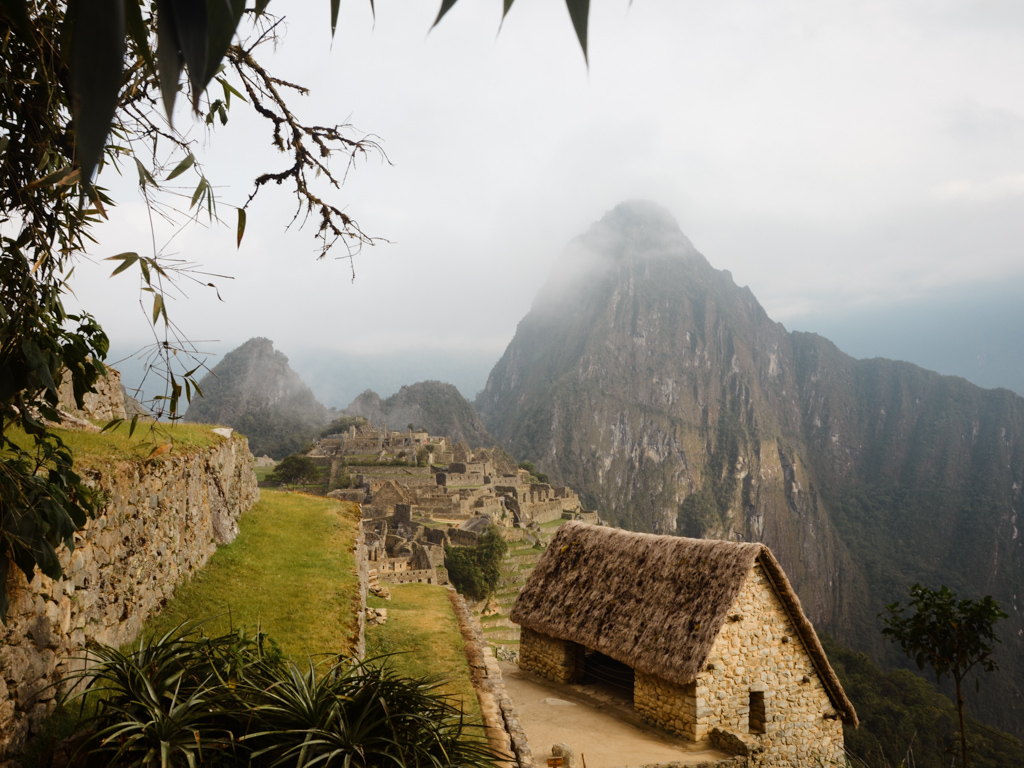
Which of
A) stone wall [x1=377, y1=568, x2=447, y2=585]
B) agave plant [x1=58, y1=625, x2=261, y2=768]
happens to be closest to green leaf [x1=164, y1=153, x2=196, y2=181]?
agave plant [x1=58, y1=625, x2=261, y2=768]

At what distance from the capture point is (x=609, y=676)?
35.6 feet

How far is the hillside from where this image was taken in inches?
2817

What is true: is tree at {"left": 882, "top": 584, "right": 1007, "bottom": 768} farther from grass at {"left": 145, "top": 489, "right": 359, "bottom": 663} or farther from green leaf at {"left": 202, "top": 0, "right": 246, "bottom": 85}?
green leaf at {"left": 202, "top": 0, "right": 246, "bottom": 85}

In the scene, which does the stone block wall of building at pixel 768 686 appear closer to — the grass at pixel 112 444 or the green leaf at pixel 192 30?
the grass at pixel 112 444

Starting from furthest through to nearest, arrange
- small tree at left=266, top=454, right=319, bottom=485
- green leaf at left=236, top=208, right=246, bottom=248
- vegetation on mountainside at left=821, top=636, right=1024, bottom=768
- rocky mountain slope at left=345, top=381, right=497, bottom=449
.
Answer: rocky mountain slope at left=345, top=381, right=497, bottom=449
small tree at left=266, top=454, right=319, bottom=485
vegetation on mountainside at left=821, top=636, right=1024, bottom=768
green leaf at left=236, top=208, right=246, bottom=248

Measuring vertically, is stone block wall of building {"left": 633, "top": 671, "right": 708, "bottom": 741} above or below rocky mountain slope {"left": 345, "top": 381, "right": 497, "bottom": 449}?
below

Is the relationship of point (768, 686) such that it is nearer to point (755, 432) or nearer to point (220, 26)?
point (220, 26)

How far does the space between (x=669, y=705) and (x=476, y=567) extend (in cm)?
2378

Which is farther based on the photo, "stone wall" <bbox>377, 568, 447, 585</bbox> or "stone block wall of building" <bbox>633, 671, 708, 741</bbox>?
"stone wall" <bbox>377, 568, 447, 585</bbox>

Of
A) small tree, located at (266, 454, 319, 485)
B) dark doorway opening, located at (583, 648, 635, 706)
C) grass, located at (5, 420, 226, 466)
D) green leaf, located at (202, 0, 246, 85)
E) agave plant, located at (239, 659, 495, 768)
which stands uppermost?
green leaf, located at (202, 0, 246, 85)

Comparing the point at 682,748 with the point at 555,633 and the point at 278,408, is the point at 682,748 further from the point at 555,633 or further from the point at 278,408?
the point at 278,408

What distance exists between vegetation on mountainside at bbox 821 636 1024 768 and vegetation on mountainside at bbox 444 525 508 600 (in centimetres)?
1636

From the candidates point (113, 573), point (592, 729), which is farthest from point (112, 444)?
point (592, 729)

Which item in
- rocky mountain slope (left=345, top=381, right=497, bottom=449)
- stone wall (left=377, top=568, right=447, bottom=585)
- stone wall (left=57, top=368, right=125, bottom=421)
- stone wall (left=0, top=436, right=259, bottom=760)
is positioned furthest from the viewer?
rocky mountain slope (left=345, top=381, right=497, bottom=449)
